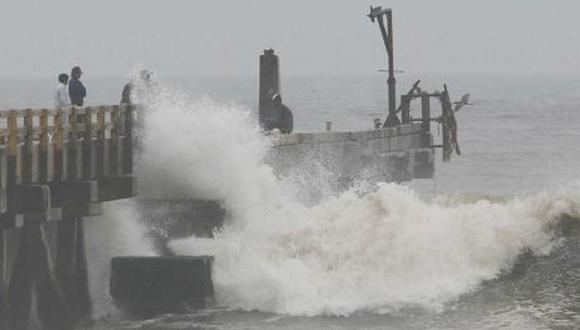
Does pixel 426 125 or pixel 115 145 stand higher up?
pixel 426 125

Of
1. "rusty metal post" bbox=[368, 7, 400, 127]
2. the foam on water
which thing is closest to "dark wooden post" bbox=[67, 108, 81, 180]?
the foam on water

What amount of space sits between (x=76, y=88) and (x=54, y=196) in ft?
11.0

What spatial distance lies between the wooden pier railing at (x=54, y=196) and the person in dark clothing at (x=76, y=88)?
53.0 inches

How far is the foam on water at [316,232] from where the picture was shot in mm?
23328

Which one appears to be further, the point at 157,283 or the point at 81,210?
the point at 157,283

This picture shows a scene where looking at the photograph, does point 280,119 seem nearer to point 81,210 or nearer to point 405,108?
point 81,210

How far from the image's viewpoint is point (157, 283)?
74.1 ft

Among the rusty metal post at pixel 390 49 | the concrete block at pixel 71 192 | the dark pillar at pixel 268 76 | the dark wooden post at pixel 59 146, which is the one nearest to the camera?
the dark wooden post at pixel 59 146

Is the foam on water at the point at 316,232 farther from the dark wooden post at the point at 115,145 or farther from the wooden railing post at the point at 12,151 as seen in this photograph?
the wooden railing post at the point at 12,151

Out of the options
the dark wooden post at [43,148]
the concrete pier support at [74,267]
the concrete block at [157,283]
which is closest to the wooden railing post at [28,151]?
the dark wooden post at [43,148]

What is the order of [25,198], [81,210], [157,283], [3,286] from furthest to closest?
[157,283] < [81,210] < [3,286] < [25,198]

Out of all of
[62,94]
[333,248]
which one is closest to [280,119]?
[333,248]

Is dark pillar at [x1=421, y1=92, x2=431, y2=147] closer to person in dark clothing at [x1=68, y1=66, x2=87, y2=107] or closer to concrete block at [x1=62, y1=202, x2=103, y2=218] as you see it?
person in dark clothing at [x1=68, y1=66, x2=87, y2=107]

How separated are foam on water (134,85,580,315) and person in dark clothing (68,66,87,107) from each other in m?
1.20
